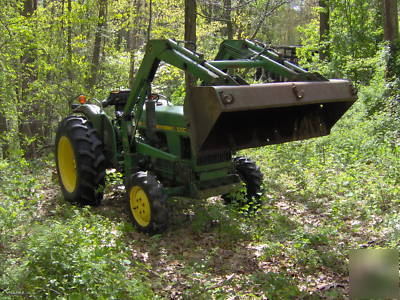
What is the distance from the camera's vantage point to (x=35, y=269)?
11.9 ft

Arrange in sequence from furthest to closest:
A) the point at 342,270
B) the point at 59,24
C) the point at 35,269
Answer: the point at 59,24
the point at 342,270
the point at 35,269

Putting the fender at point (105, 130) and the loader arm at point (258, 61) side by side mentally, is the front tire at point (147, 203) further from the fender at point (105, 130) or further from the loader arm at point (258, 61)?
the loader arm at point (258, 61)

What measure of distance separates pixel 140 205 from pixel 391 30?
398 inches

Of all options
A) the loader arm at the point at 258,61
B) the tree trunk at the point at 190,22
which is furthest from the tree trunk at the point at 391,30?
the loader arm at the point at 258,61

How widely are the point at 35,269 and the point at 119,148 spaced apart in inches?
135

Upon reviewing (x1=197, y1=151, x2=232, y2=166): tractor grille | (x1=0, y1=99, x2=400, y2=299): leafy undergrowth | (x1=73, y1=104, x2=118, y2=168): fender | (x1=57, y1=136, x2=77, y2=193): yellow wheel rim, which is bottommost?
(x1=0, y1=99, x2=400, y2=299): leafy undergrowth

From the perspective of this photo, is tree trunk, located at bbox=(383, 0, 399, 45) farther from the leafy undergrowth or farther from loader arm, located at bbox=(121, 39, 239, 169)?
loader arm, located at bbox=(121, 39, 239, 169)

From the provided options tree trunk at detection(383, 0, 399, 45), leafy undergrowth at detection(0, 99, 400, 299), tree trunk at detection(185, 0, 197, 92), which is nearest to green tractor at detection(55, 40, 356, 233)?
leafy undergrowth at detection(0, 99, 400, 299)

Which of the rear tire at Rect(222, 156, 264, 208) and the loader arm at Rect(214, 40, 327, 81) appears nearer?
the loader arm at Rect(214, 40, 327, 81)

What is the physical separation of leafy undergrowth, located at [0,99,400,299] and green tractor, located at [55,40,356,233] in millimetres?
412

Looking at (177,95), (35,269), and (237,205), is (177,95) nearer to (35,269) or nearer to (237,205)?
(237,205)

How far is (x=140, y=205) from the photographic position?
5.70 m

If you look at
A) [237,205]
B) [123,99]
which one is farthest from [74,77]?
[237,205]

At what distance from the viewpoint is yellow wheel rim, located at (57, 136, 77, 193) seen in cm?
722
